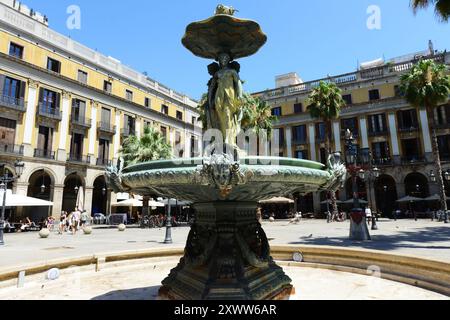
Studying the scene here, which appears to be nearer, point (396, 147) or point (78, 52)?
point (78, 52)

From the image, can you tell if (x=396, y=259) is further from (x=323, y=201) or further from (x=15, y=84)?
(x=323, y=201)

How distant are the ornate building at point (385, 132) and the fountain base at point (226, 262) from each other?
3363 centimetres

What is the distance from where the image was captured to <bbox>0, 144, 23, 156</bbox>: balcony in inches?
999

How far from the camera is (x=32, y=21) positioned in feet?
92.6

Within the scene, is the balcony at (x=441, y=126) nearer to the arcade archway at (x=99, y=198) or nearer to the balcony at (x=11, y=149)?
the arcade archway at (x=99, y=198)

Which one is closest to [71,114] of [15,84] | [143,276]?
[15,84]

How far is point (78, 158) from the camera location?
32188 millimetres

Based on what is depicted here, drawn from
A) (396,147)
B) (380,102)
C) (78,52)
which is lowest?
(396,147)

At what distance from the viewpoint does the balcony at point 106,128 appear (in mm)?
34469

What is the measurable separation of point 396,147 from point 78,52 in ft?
124

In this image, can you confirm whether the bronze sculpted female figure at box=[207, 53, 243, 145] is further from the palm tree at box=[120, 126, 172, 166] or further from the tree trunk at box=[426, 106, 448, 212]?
the tree trunk at box=[426, 106, 448, 212]

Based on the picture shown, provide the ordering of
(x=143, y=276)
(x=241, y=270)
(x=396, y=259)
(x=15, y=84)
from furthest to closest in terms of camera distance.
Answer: (x=15, y=84), (x=143, y=276), (x=396, y=259), (x=241, y=270)

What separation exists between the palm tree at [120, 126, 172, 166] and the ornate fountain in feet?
76.4

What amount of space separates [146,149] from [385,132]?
2876cm
